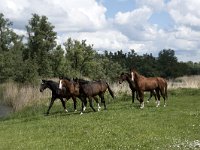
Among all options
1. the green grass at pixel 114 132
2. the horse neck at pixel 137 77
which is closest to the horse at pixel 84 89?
the horse neck at pixel 137 77

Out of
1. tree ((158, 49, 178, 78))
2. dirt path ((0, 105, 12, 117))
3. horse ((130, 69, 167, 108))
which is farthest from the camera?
tree ((158, 49, 178, 78))

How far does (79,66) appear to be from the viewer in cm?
6400

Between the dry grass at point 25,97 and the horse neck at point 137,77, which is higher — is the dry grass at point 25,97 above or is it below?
below

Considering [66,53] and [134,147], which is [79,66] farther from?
[134,147]

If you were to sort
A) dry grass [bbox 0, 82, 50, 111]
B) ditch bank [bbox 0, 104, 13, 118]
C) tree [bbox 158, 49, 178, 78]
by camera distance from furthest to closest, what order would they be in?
tree [bbox 158, 49, 178, 78] → ditch bank [bbox 0, 104, 13, 118] → dry grass [bbox 0, 82, 50, 111]

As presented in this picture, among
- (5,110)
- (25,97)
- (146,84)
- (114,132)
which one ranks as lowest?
(5,110)

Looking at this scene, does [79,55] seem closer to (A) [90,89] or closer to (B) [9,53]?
(B) [9,53]

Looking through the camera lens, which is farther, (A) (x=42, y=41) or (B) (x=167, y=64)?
(B) (x=167, y=64)

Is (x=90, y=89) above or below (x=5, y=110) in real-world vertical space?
above

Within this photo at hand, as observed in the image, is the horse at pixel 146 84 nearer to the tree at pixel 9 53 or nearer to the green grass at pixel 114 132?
the green grass at pixel 114 132

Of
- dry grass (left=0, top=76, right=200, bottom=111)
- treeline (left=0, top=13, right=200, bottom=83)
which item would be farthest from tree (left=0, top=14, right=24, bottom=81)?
dry grass (left=0, top=76, right=200, bottom=111)

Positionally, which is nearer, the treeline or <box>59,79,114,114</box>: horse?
<box>59,79,114,114</box>: horse

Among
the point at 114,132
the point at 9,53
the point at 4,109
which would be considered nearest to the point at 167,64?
the point at 9,53

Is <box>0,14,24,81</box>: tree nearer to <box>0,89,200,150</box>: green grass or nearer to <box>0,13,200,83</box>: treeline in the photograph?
<box>0,13,200,83</box>: treeline
